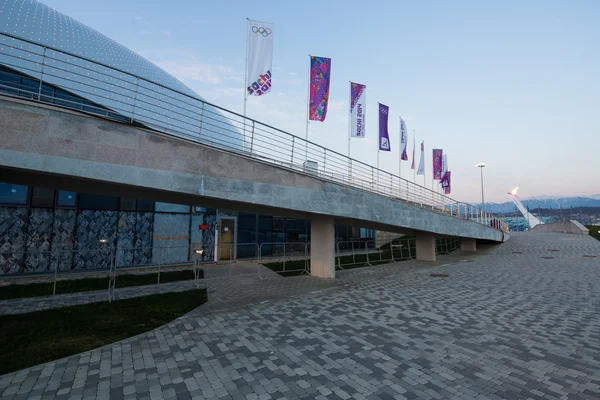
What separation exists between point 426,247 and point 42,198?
26.7 metres

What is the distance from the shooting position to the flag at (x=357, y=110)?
18375 millimetres

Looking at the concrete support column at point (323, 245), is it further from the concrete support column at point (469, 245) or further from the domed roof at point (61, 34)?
the concrete support column at point (469, 245)

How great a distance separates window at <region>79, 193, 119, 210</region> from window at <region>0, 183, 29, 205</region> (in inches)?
101

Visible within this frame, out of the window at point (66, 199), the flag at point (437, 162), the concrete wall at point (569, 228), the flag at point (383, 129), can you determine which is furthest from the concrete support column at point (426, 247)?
the concrete wall at point (569, 228)

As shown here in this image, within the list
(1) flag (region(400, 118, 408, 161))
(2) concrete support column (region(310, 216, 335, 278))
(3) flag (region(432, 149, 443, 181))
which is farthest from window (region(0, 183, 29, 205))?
(3) flag (region(432, 149, 443, 181))

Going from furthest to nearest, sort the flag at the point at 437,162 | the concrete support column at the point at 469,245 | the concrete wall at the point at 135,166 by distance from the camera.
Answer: the concrete support column at the point at 469,245 < the flag at the point at 437,162 < the concrete wall at the point at 135,166

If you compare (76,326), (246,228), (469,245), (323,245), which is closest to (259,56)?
(323,245)

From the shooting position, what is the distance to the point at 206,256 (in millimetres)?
22625

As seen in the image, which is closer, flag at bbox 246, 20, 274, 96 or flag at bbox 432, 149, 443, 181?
flag at bbox 246, 20, 274, 96

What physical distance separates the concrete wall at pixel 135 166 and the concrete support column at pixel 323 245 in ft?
7.12

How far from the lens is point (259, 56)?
550 inches

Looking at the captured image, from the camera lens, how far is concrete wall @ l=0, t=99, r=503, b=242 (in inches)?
267

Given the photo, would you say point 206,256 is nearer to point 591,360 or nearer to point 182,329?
point 182,329

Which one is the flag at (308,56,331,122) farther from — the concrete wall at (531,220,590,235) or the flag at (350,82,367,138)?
the concrete wall at (531,220,590,235)
